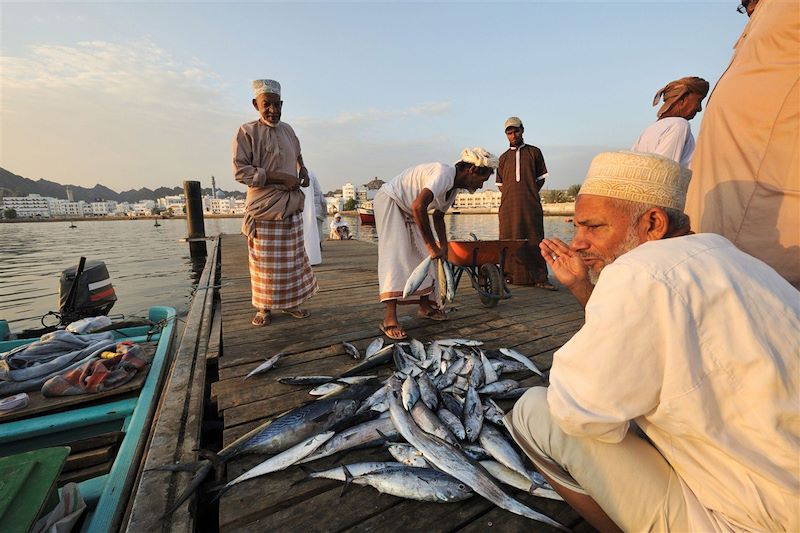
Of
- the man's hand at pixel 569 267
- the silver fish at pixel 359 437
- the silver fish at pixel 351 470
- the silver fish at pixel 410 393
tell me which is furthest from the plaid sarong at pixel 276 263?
the man's hand at pixel 569 267

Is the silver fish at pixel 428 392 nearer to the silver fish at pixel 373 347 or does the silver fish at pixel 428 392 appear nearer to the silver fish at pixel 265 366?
the silver fish at pixel 373 347

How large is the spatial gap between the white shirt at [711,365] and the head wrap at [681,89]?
3.79 meters

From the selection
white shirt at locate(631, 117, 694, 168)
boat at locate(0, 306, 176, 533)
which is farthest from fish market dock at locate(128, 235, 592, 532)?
white shirt at locate(631, 117, 694, 168)

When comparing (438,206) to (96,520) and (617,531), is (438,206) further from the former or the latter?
(96,520)

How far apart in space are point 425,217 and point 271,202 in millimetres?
1960

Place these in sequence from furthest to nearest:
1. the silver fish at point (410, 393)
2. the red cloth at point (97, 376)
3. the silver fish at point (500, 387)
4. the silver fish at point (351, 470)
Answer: the red cloth at point (97, 376)
the silver fish at point (500, 387)
the silver fish at point (410, 393)
the silver fish at point (351, 470)

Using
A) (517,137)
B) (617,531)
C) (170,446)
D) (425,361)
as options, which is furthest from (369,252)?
(617,531)

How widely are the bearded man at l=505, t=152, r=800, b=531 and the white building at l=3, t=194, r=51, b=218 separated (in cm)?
18929

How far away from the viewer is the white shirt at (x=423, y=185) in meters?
3.87

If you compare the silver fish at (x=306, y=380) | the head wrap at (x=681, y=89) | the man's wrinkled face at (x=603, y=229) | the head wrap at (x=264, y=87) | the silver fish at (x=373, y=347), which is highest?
the head wrap at (x=264, y=87)

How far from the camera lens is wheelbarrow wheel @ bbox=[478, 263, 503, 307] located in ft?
17.0

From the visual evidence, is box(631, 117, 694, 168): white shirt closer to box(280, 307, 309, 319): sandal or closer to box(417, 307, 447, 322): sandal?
box(417, 307, 447, 322): sandal

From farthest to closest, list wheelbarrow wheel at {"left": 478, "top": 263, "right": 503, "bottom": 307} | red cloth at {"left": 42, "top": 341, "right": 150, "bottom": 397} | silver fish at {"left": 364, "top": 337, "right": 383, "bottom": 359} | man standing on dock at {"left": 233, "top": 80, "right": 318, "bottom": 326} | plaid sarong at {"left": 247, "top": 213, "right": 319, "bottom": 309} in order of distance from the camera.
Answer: wheelbarrow wheel at {"left": 478, "top": 263, "right": 503, "bottom": 307} → plaid sarong at {"left": 247, "top": 213, "right": 319, "bottom": 309} → man standing on dock at {"left": 233, "top": 80, "right": 318, "bottom": 326} → silver fish at {"left": 364, "top": 337, "right": 383, "bottom": 359} → red cloth at {"left": 42, "top": 341, "right": 150, "bottom": 397}

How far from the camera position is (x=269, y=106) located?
425 centimetres
